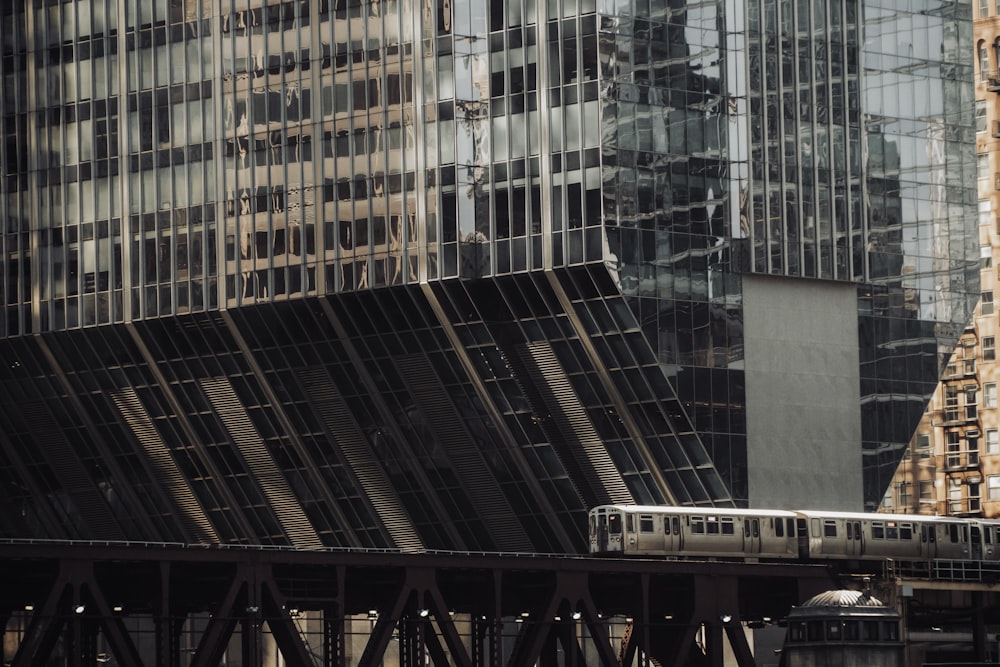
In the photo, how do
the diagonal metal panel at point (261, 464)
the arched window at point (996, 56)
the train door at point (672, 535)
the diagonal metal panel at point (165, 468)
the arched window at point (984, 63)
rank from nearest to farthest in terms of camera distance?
the train door at point (672, 535) → the diagonal metal panel at point (261, 464) → the diagonal metal panel at point (165, 468) → the arched window at point (996, 56) → the arched window at point (984, 63)

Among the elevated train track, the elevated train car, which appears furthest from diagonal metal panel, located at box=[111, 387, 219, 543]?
the elevated train car

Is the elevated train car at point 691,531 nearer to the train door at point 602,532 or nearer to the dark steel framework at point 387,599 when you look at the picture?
the train door at point 602,532

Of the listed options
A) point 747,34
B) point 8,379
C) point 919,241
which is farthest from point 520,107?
point 8,379

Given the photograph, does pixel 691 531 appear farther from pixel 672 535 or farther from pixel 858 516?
pixel 858 516

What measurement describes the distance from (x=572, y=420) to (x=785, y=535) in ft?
44.6

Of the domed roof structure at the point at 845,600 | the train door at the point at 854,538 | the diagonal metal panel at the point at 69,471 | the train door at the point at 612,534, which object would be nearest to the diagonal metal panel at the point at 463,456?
the train door at the point at 612,534

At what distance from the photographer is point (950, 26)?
13138cm

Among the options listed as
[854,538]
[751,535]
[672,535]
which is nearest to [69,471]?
[672,535]

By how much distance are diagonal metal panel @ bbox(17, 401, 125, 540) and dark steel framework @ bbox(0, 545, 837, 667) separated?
34.0 metres

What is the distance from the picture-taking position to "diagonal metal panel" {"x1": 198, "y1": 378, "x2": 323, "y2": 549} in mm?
134125

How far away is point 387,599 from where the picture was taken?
105875 millimetres

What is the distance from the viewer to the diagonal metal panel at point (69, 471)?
466 ft

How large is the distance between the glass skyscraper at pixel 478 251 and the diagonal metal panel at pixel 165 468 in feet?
0.71

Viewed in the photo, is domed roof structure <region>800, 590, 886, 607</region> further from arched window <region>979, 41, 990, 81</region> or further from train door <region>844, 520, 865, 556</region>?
arched window <region>979, 41, 990, 81</region>
